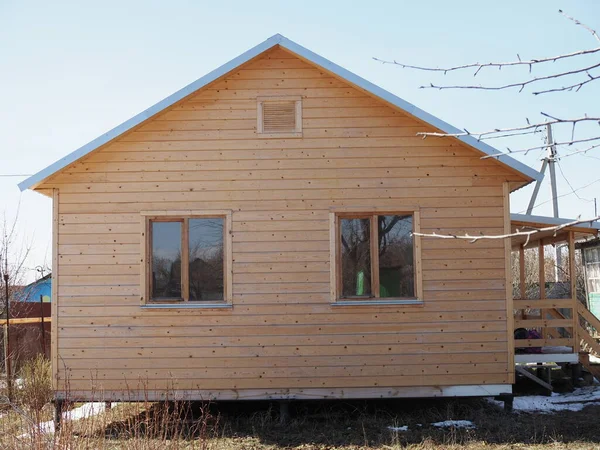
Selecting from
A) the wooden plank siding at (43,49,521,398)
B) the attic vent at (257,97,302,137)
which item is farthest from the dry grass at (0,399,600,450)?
the attic vent at (257,97,302,137)

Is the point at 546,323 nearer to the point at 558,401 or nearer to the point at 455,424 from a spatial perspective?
the point at 558,401

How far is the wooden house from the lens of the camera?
1111 centimetres

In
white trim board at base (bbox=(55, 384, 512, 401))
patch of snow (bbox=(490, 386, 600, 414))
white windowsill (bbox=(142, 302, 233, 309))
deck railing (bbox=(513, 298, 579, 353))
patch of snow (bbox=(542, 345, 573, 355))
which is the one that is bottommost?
patch of snow (bbox=(490, 386, 600, 414))

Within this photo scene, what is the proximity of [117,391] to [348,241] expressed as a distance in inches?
161

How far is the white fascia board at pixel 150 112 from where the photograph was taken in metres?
11.0

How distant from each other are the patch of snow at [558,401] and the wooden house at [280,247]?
1.48 meters

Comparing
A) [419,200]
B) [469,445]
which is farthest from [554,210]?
[469,445]

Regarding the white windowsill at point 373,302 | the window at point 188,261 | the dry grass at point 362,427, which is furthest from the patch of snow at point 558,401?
the window at point 188,261

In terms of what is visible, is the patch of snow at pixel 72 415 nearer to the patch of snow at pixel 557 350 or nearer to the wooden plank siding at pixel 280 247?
the wooden plank siding at pixel 280 247

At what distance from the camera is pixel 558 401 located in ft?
42.1

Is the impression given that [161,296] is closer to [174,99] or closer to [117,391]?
[117,391]

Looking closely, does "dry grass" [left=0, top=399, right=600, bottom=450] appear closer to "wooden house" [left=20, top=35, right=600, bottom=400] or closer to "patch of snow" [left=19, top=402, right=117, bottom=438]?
"patch of snow" [left=19, top=402, right=117, bottom=438]

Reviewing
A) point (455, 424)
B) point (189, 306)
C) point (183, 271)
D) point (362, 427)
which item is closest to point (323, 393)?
point (362, 427)

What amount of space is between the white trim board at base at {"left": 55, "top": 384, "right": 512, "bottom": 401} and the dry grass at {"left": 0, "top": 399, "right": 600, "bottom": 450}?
0.30 metres
